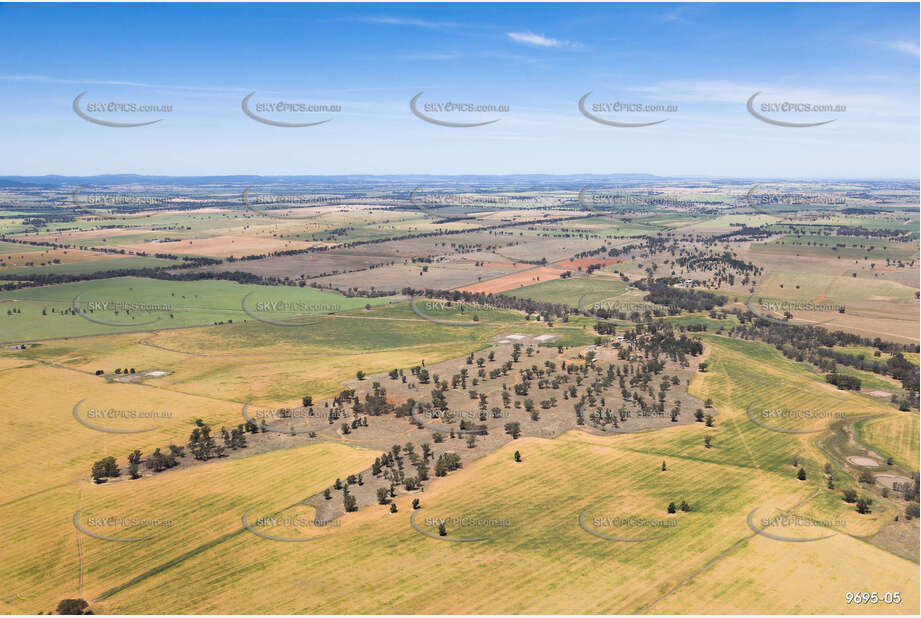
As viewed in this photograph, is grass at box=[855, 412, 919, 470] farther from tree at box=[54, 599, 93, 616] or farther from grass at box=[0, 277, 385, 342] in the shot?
grass at box=[0, 277, 385, 342]

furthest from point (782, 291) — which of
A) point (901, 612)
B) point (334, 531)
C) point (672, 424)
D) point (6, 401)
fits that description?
point (6, 401)

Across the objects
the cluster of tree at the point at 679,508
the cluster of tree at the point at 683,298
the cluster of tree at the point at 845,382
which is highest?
the cluster of tree at the point at 683,298

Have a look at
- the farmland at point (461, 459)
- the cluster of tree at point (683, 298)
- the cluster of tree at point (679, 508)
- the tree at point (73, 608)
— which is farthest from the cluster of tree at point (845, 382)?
the tree at point (73, 608)

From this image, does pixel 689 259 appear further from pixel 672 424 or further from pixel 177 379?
pixel 177 379

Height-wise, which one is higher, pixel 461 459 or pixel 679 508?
pixel 461 459

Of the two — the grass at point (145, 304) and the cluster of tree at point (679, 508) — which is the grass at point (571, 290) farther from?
the cluster of tree at point (679, 508)

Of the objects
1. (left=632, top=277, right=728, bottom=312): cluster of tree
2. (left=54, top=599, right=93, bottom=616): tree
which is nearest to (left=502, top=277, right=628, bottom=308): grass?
(left=632, top=277, right=728, bottom=312): cluster of tree

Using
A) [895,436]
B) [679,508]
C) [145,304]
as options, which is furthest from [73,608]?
[145,304]

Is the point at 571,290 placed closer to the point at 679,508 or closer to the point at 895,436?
the point at 895,436

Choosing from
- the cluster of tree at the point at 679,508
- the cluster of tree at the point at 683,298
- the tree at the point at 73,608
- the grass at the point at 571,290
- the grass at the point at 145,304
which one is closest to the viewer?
the tree at the point at 73,608

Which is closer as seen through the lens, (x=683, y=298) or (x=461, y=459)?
(x=461, y=459)

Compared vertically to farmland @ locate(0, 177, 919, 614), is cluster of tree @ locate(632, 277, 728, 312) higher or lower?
higher
